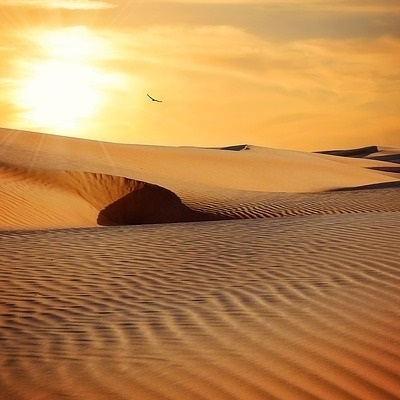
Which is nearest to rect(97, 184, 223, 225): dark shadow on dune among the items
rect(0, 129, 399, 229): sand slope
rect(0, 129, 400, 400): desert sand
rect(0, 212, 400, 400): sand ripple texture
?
rect(0, 129, 399, 229): sand slope

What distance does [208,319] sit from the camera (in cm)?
562

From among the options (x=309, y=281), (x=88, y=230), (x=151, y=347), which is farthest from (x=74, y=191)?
(x=151, y=347)

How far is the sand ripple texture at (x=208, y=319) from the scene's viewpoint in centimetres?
429

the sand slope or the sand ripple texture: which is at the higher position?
the sand slope

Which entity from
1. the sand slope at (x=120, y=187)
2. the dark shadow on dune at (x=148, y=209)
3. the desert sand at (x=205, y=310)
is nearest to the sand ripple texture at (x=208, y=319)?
the desert sand at (x=205, y=310)

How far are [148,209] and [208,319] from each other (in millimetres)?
13779

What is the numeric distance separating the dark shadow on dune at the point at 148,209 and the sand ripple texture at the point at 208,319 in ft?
25.6

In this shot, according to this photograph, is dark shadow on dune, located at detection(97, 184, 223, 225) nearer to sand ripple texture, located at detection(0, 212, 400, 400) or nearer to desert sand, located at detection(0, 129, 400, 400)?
desert sand, located at detection(0, 129, 400, 400)

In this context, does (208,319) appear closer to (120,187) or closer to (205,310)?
(205,310)

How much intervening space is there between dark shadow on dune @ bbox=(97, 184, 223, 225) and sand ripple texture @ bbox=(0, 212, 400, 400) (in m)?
7.79

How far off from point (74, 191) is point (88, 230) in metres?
7.22

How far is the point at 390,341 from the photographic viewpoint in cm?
475

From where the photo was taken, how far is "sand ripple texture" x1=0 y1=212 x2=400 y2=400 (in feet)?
14.1

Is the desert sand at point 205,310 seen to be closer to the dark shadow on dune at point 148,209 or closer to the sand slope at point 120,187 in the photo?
the sand slope at point 120,187
